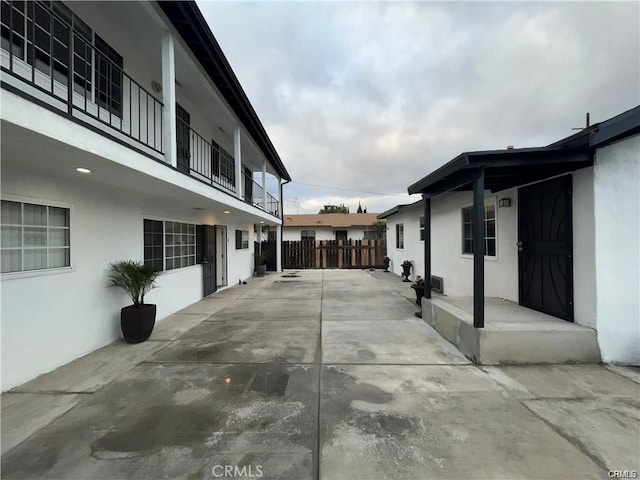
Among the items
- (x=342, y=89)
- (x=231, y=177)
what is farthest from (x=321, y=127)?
(x=231, y=177)

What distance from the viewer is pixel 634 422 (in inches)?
99.0

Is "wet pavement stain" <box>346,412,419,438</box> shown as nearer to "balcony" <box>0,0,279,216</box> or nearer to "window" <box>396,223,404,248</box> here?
"balcony" <box>0,0,279,216</box>

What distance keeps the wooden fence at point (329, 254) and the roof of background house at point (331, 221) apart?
488 cm

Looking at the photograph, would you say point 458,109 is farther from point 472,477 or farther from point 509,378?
point 472,477

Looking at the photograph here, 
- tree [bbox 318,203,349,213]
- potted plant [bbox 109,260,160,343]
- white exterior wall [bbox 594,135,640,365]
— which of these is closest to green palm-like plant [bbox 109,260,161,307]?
potted plant [bbox 109,260,160,343]

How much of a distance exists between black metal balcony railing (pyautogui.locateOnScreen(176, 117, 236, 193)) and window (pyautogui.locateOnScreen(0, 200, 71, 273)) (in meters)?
1.97

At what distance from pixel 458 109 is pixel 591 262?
8.30 meters

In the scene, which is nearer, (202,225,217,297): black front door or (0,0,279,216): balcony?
(0,0,279,216): balcony

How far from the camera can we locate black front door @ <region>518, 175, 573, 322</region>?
415cm

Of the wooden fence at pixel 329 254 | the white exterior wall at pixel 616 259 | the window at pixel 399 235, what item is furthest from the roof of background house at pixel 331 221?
the white exterior wall at pixel 616 259

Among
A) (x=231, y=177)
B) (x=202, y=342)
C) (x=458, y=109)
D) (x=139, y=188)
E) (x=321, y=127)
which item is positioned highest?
(x=321, y=127)

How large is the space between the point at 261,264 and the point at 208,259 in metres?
6.14

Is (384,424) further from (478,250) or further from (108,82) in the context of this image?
(108,82)

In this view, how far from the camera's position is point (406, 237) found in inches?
487
